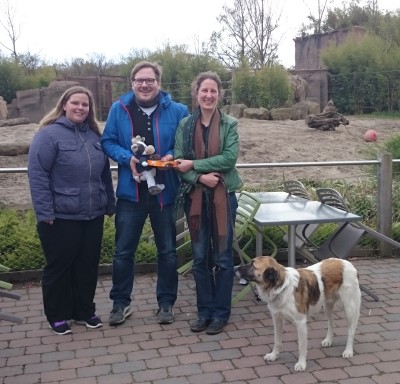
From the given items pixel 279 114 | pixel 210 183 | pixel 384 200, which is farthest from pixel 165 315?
pixel 279 114

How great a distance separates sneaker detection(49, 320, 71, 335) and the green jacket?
150cm

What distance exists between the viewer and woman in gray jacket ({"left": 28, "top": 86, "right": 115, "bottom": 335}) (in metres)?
4.64

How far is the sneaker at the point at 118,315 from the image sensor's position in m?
5.08

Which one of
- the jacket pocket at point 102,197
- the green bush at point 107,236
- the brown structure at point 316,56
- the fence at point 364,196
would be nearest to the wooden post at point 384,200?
the fence at point 364,196

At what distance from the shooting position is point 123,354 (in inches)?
178

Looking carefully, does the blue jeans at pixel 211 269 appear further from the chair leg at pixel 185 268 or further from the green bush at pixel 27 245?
the green bush at pixel 27 245

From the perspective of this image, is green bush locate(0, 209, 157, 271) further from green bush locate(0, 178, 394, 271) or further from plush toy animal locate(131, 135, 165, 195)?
plush toy animal locate(131, 135, 165, 195)

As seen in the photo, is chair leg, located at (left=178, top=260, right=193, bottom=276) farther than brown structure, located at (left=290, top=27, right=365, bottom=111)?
No

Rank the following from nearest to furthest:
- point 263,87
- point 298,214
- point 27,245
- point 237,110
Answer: point 298,214 < point 27,245 < point 237,110 < point 263,87

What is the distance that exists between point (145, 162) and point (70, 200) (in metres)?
0.64

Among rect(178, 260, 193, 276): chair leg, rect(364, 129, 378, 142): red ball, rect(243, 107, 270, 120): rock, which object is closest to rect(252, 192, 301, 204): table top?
rect(178, 260, 193, 276): chair leg

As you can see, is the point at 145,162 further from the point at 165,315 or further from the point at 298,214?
the point at 298,214

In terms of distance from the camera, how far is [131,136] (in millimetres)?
4875

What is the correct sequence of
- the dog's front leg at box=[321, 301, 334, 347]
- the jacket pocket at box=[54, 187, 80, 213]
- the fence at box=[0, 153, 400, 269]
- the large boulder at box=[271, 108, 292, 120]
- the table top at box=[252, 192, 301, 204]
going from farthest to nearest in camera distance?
the large boulder at box=[271, 108, 292, 120] → the fence at box=[0, 153, 400, 269] → the table top at box=[252, 192, 301, 204] → the jacket pocket at box=[54, 187, 80, 213] → the dog's front leg at box=[321, 301, 334, 347]
